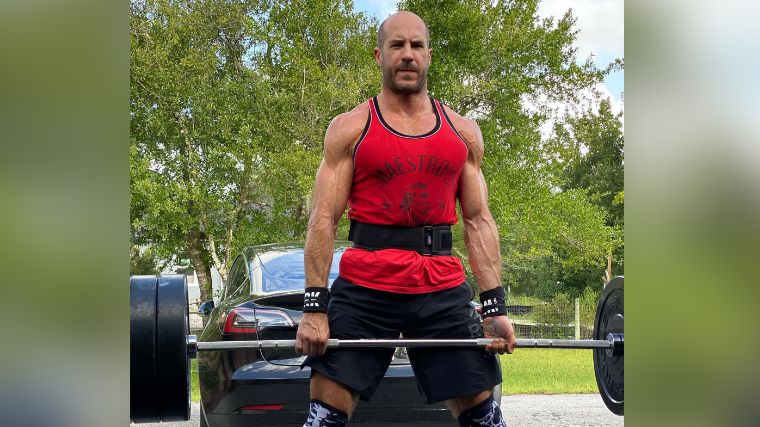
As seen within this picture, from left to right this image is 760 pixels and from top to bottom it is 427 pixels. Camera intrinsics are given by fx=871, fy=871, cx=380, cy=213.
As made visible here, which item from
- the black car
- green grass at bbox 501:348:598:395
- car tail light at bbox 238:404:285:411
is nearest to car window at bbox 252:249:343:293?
the black car

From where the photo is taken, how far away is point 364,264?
315 cm

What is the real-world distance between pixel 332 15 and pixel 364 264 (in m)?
15.3

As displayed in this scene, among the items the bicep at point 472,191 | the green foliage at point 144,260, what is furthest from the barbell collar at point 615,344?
the green foliage at point 144,260

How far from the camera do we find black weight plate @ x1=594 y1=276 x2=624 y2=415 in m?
3.82

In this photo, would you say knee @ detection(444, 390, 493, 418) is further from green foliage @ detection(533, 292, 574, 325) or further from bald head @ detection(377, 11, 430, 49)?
green foliage @ detection(533, 292, 574, 325)

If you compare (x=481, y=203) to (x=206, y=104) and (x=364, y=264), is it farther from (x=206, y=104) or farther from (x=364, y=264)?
(x=206, y=104)

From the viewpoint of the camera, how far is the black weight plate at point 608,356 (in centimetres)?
382

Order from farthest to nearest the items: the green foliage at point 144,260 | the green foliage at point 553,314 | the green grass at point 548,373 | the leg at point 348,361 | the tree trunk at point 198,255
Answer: the green foliage at point 553,314 < the tree trunk at point 198,255 < the green foliage at point 144,260 < the green grass at point 548,373 < the leg at point 348,361

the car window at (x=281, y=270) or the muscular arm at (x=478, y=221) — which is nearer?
the muscular arm at (x=478, y=221)

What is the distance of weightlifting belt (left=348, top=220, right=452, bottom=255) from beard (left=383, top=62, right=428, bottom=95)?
0.50m

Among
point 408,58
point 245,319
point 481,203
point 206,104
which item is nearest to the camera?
point 408,58

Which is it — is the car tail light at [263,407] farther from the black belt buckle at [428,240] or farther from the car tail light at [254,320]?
the black belt buckle at [428,240]
